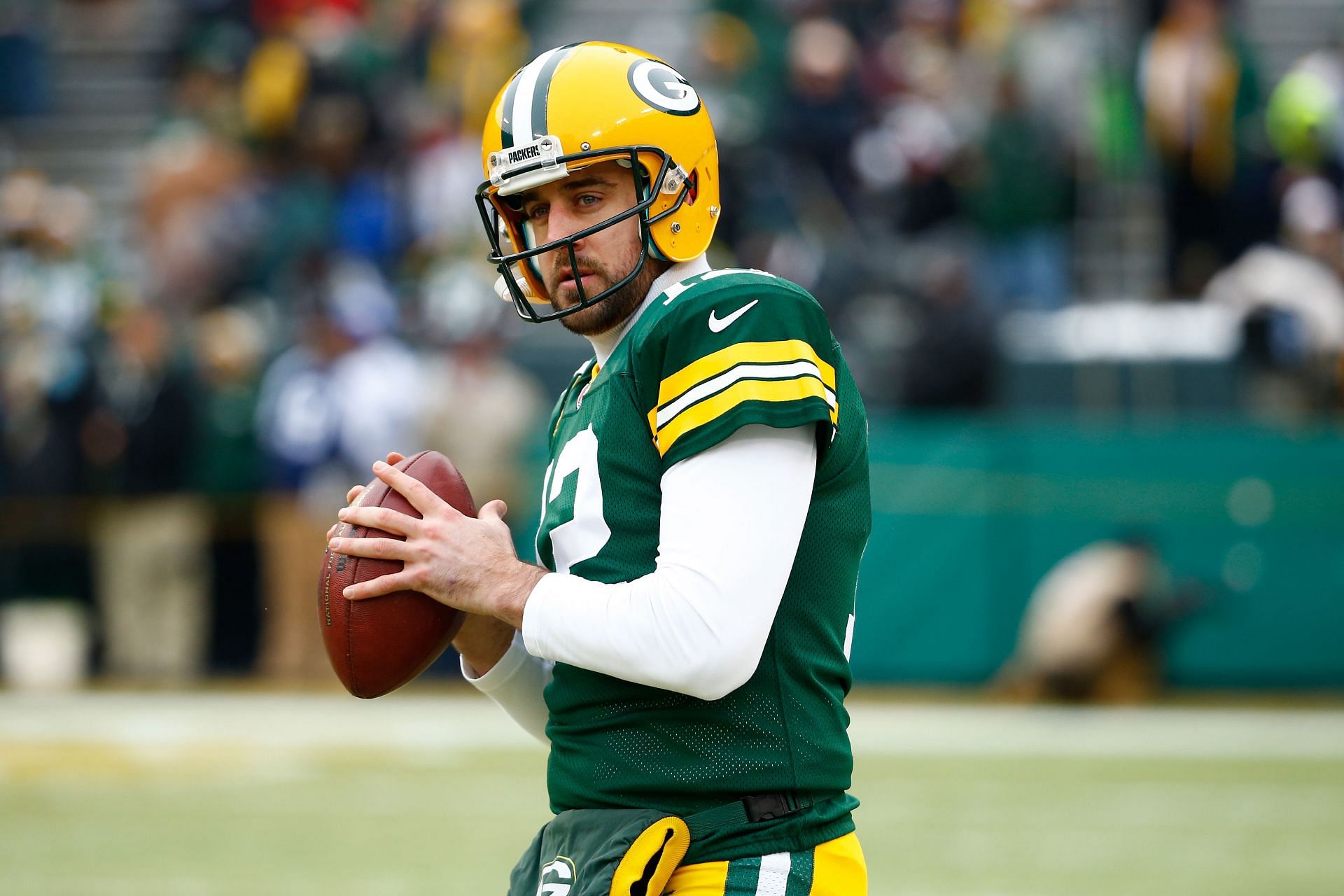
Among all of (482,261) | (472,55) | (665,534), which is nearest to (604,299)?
(665,534)

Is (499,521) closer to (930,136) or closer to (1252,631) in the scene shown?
(1252,631)

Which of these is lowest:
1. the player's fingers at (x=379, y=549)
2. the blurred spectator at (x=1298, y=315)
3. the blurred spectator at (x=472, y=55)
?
the player's fingers at (x=379, y=549)

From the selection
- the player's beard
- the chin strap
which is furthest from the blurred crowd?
the player's beard

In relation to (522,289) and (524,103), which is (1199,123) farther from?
(524,103)

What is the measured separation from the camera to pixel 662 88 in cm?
267

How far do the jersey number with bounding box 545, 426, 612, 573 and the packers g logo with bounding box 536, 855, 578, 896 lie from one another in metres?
0.39

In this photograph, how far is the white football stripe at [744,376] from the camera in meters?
2.35

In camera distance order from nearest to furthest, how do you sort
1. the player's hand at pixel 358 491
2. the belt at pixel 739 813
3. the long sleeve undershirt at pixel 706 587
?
the long sleeve undershirt at pixel 706 587 → the belt at pixel 739 813 → the player's hand at pixel 358 491

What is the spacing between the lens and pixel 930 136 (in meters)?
11.5

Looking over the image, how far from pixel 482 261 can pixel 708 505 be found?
30.0 feet

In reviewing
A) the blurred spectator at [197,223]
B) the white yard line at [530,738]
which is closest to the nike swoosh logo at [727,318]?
the white yard line at [530,738]

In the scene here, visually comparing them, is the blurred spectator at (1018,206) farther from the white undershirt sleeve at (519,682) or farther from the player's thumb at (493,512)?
the player's thumb at (493,512)

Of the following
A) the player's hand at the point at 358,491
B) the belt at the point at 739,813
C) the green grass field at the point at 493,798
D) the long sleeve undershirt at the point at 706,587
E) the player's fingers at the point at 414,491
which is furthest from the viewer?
the green grass field at the point at 493,798

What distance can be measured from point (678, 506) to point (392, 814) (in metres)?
5.23
